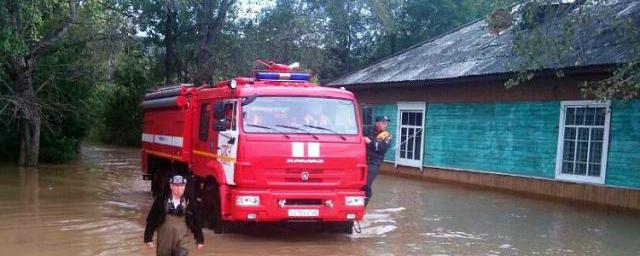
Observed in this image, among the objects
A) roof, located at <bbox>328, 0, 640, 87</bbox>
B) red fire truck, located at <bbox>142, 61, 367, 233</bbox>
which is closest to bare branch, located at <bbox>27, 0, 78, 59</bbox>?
roof, located at <bbox>328, 0, 640, 87</bbox>

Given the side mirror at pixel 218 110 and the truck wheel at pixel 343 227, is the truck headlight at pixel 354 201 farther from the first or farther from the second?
the side mirror at pixel 218 110

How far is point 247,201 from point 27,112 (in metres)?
10.9

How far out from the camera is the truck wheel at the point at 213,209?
9477 mm

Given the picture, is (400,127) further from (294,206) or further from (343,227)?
(294,206)

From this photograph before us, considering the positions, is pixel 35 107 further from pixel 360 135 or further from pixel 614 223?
pixel 614 223

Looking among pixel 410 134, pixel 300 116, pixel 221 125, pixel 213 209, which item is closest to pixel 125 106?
pixel 410 134

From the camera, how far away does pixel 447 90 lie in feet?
62.7

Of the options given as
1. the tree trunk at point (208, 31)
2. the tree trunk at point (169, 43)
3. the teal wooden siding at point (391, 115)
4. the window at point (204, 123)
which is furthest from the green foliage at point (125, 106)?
the window at point (204, 123)

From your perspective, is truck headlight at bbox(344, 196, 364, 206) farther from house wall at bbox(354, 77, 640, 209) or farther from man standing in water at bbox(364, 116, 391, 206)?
house wall at bbox(354, 77, 640, 209)

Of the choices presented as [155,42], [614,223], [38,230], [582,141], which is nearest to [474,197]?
[582,141]

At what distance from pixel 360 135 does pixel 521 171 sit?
8.43m

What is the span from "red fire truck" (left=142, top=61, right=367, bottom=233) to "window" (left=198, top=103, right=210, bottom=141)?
0.56 ft

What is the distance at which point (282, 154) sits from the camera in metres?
8.84

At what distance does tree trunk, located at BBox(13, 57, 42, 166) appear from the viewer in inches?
687
